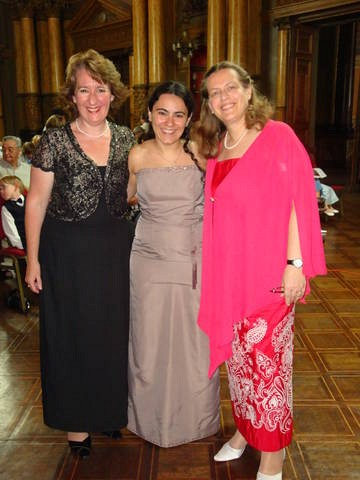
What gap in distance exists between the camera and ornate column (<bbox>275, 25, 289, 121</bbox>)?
7.68 metres

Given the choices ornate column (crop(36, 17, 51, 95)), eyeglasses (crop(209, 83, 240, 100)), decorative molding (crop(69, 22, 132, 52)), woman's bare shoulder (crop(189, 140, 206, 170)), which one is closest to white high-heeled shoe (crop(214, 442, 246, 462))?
woman's bare shoulder (crop(189, 140, 206, 170))

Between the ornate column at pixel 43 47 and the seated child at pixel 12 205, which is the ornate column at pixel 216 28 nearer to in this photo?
the seated child at pixel 12 205

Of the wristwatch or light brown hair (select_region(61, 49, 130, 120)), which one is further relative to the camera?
light brown hair (select_region(61, 49, 130, 120))

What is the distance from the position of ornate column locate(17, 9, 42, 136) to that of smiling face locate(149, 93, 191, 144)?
11239 mm

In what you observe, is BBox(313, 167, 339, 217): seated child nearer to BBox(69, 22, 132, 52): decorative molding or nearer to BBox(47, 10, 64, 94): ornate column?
BBox(69, 22, 132, 52): decorative molding

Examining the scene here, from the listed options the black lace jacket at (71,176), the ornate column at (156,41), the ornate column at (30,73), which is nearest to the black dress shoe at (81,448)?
the black lace jacket at (71,176)

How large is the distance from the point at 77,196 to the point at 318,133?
1189 cm

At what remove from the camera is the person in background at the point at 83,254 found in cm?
185

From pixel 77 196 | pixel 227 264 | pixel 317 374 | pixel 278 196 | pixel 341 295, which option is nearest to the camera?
pixel 278 196

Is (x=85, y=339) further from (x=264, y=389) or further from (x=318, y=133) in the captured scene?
(x=318, y=133)

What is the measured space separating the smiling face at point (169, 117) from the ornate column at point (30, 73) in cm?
1124

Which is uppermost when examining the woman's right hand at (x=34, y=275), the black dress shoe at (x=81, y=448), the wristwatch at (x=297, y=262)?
the wristwatch at (x=297, y=262)

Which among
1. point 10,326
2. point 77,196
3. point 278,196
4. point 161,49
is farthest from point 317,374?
point 161,49

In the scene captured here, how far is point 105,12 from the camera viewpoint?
1102 centimetres
